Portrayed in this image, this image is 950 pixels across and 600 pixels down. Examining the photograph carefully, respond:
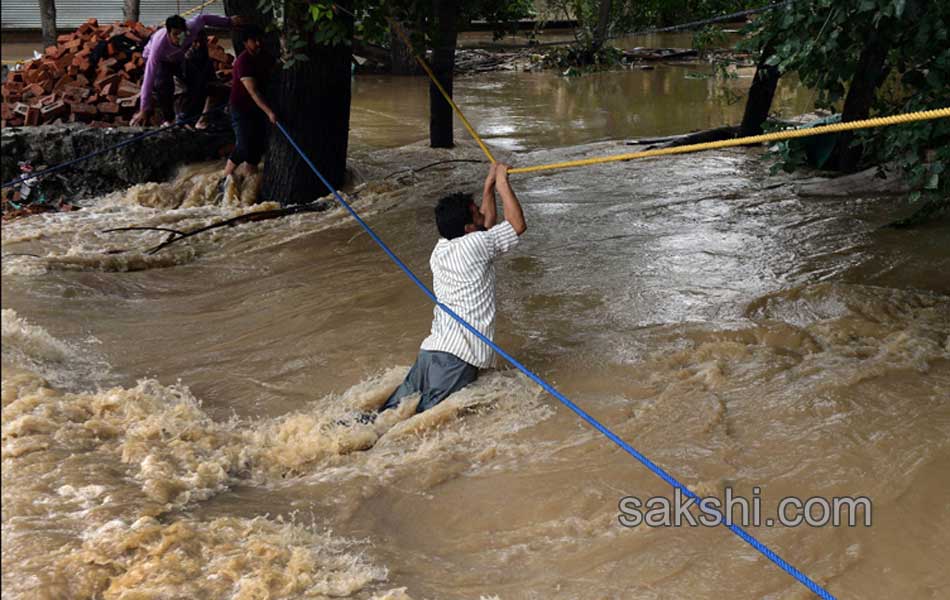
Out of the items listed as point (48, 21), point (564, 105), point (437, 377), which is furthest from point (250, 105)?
point (564, 105)

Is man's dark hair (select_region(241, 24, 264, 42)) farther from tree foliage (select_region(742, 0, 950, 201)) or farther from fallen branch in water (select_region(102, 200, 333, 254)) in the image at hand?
tree foliage (select_region(742, 0, 950, 201))

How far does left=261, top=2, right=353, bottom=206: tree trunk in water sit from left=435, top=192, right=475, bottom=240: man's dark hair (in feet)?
14.1

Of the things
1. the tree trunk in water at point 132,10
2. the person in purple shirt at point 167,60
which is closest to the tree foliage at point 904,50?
the person in purple shirt at point 167,60

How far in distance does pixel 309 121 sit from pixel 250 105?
0.65 m

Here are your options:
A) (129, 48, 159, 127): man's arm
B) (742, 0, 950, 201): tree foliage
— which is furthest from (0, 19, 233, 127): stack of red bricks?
(742, 0, 950, 201): tree foliage

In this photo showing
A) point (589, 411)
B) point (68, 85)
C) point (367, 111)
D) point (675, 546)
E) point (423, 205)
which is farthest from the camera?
point (367, 111)

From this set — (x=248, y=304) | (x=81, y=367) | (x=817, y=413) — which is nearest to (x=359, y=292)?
(x=248, y=304)

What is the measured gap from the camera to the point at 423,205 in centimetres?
884

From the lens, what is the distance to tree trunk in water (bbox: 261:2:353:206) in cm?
865

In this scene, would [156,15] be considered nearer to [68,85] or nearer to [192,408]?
[68,85]

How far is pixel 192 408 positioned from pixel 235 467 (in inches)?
26.3

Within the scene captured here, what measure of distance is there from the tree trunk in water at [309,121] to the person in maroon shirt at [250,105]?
22 centimetres

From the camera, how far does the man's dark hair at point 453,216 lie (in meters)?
4.79

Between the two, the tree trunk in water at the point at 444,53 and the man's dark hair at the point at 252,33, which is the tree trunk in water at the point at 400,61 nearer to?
the tree trunk in water at the point at 444,53
